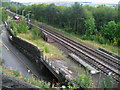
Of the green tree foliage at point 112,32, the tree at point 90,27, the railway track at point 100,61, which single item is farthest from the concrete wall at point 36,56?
the green tree foliage at point 112,32

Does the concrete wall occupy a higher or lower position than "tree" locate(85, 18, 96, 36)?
lower

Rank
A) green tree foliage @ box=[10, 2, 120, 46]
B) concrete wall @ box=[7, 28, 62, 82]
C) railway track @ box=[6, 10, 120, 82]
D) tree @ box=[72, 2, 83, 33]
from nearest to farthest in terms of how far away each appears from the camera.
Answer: railway track @ box=[6, 10, 120, 82] < concrete wall @ box=[7, 28, 62, 82] < green tree foliage @ box=[10, 2, 120, 46] < tree @ box=[72, 2, 83, 33]

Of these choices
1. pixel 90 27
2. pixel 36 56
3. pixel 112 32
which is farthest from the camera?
pixel 90 27

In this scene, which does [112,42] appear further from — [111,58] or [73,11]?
[73,11]

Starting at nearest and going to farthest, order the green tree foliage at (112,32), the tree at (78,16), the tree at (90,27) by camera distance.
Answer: the green tree foliage at (112,32) < the tree at (90,27) < the tree at (78,16)

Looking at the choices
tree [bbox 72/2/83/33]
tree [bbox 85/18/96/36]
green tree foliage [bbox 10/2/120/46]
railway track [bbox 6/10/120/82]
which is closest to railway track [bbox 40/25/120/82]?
railway track [bbox 6/10/120/82]

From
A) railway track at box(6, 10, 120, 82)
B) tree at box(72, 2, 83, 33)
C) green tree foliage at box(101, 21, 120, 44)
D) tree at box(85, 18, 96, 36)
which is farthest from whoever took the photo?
tree at box(72, 2, 83, 33)

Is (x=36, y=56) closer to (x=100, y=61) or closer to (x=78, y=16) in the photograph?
(x=100, y=61)

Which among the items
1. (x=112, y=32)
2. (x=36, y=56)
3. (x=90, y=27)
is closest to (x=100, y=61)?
(x=36, y=56)

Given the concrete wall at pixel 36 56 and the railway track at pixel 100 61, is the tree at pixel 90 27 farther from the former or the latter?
the concrete wall at pixel 36 56

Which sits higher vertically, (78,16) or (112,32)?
(78,16)

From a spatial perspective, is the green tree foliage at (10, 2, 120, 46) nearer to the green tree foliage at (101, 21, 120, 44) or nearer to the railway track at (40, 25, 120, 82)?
the green tree foliage at (101, 21, 120, 44)

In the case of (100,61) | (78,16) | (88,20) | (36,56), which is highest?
(78,16)

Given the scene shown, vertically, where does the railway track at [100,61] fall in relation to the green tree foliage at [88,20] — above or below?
below
